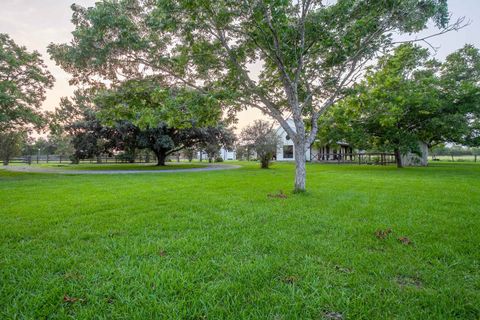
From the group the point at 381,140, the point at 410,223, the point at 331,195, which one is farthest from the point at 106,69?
the point at 381,140

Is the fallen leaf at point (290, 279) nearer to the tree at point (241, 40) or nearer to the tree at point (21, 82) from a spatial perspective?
the tree at point (241, 40)

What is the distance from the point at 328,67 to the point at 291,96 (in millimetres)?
1787

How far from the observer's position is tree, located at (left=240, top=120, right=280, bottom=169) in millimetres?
19406

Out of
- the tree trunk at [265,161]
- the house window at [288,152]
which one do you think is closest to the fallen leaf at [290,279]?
the tree trunk at [265,161]

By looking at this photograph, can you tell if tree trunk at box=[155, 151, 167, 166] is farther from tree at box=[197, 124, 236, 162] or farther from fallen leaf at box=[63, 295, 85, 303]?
fallen leaf at box=[63, 295, 85, 303]

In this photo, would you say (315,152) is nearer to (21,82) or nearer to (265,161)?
(265,161)

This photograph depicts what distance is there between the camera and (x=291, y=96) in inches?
303

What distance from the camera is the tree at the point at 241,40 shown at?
6445 mm

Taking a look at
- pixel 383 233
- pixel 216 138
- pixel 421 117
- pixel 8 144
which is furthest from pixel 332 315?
pixel 8 144

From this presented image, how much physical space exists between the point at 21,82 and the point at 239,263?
19.6 m

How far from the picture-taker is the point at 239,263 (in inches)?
106

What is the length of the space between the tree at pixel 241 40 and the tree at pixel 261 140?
11.0 meters

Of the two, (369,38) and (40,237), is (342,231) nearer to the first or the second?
(40,237)

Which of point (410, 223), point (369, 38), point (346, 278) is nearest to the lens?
point (346, 278)
